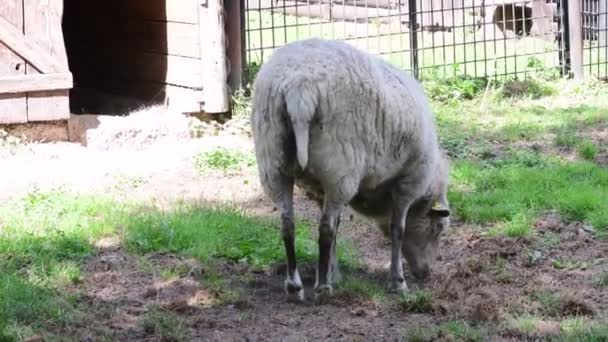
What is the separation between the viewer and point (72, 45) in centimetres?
1292

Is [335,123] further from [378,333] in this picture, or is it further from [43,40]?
[43,40]

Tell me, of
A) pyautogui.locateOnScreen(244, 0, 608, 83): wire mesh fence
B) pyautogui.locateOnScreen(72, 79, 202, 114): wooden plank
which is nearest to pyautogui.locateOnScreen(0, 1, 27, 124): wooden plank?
pyautogui.locateOnScreen(72, 79, 202, 114): wooden plank

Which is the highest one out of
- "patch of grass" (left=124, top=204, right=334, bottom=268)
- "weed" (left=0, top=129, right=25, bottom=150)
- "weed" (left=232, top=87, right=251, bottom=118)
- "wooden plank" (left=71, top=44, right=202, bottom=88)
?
"wooden plank" (left=71, top=44, right=202, bottom=88)

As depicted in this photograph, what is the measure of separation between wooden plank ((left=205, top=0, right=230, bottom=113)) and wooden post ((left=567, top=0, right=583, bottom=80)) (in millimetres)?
4297

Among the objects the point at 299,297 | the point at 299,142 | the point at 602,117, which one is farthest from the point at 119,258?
the point at 602,117

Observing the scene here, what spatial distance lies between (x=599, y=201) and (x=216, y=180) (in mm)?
2949

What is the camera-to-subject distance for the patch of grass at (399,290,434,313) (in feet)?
19.1

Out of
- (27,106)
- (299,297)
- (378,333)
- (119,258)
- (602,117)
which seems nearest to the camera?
(378,333)

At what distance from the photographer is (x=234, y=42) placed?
10.4 m

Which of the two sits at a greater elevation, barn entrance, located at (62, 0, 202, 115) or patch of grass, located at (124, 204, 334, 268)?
barn entrance, located at (62, 0, 202, 115)

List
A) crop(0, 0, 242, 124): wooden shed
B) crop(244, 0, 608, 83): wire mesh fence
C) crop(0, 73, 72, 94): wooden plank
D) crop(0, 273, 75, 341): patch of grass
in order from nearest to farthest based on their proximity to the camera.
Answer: crop(0, 273, 75, 341): patch of grass
crop(0, 73, 72, 94): wooden plank
crop(0, 0, 242, 124): wooden shed
crop(244, 0, 608, 83): wire mesh fence

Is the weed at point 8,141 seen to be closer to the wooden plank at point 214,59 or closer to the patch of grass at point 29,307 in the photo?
the wooden plank at point 214,59

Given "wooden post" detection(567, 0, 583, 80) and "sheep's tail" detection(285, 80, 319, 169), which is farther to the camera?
"wooden post" detection(567, 0, 583, 80)

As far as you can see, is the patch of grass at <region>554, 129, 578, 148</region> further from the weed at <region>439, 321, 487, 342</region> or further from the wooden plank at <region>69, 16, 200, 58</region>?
the weed at <region>439, 321, 487, 342</region>
